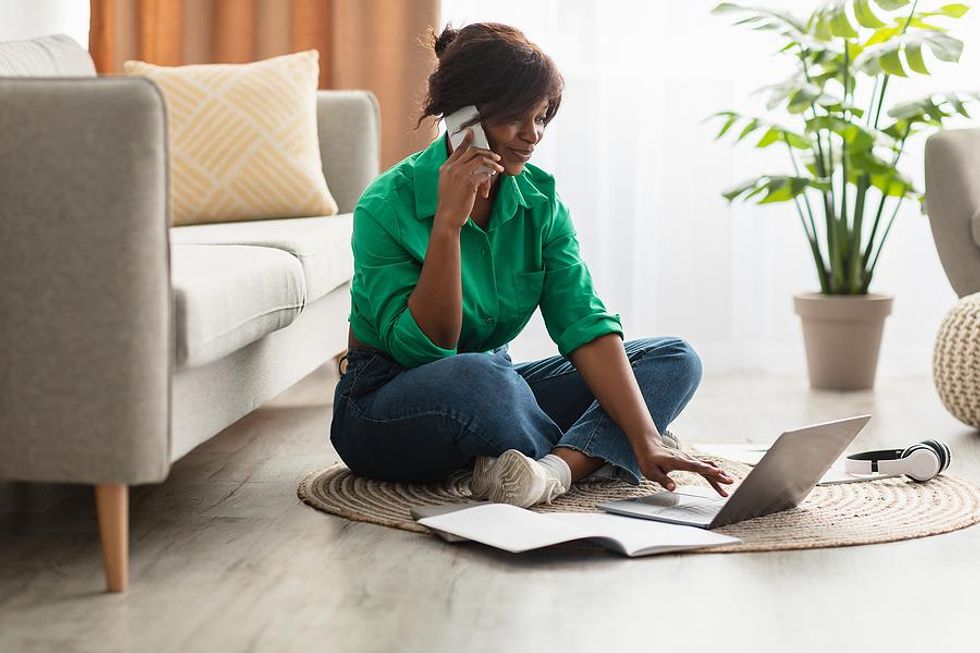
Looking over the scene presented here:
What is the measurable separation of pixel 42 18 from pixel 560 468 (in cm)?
216

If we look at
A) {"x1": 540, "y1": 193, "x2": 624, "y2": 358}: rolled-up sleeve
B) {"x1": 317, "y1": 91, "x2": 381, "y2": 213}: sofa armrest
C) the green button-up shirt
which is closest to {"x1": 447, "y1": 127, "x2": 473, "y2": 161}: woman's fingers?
the green button-up shirt

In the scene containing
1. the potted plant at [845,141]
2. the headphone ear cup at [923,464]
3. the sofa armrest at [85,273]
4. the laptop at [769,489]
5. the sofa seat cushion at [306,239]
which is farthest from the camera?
the potted plant at [845,141]

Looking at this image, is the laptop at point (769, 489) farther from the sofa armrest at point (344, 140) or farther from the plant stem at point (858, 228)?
the sofa armrest at point (344, 140)

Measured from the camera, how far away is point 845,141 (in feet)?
10.1

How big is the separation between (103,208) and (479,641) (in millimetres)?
650

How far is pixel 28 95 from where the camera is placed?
1.51m

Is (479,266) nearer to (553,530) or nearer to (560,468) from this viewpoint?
(560,468)

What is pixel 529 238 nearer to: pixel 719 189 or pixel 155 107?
pixel 155 107

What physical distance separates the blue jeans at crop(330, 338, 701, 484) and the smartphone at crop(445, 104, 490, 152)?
312mm

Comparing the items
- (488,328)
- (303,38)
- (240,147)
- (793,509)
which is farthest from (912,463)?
(303,38)

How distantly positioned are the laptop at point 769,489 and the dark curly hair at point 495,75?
596 millimetres

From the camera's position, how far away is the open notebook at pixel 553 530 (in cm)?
167

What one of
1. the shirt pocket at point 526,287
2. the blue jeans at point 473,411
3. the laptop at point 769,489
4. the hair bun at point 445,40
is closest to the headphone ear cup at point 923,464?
the laptop at point 769,489

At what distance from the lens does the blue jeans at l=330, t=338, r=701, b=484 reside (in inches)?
75.5
